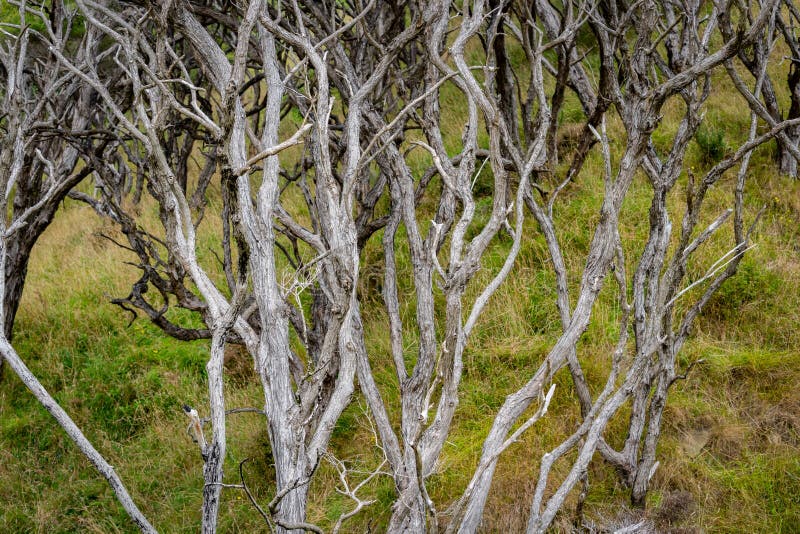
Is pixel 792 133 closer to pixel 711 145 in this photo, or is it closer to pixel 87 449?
pixel 711 145

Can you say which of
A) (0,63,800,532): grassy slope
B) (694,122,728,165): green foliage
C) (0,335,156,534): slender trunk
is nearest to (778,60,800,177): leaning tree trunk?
(0,63,800,532): grassy slope

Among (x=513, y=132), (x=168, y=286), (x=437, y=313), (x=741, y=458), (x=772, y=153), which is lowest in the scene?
(x=741, y=458)

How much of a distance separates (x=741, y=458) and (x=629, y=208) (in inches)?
96.5

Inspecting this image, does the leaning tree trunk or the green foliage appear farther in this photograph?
the green foliage

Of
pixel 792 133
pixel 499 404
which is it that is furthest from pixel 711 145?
pixel 499 404

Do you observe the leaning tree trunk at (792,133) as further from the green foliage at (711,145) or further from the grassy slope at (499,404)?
the green foliage at (711,145)

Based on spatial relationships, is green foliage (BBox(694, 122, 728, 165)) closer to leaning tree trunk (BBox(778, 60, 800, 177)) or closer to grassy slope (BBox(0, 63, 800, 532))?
grassy slope (BBox(0, 63, 800, 532))

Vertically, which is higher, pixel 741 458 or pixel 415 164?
pixel 415 164

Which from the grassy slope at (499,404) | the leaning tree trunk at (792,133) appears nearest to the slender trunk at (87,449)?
the grassy slope at (499,404)

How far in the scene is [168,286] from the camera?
473 cm

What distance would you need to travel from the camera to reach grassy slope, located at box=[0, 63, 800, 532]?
3.91 meters

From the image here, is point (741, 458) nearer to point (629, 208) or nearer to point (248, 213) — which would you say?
point (629, 208)

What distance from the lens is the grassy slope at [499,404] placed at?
3910mm

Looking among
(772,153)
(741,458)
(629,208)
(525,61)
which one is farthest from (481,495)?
(525,61)
